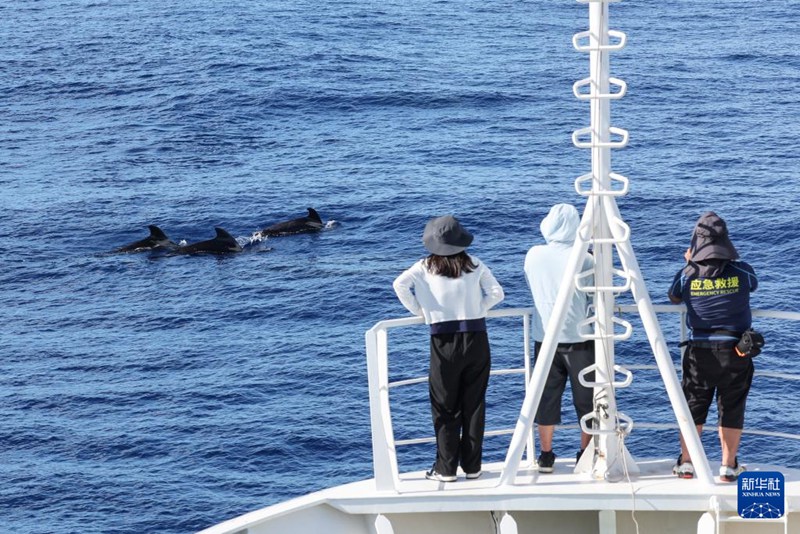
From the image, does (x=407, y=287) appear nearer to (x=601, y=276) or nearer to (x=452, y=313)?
(x=452, y=313)

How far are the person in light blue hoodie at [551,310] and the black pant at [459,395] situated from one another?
46 centimetres

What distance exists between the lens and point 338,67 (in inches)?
2511

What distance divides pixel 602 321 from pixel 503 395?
17.7m

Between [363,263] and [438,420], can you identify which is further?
[363,263]

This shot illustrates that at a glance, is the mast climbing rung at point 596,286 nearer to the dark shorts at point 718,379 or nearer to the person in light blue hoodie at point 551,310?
the person in light blue hoodie at point 551,310

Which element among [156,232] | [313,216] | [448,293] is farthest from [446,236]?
[156,232]

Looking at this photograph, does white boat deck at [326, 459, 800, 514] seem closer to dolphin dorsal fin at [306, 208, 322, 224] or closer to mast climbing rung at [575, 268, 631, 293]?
mast climbing rung at [575, 268, 631, 293]

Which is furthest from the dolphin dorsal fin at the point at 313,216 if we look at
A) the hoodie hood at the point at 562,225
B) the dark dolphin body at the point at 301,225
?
the hoodie hood at the point at 562,225

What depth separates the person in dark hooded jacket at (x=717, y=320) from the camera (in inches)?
388

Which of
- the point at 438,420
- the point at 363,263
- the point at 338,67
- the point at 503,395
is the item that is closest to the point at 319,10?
the point at 338,67

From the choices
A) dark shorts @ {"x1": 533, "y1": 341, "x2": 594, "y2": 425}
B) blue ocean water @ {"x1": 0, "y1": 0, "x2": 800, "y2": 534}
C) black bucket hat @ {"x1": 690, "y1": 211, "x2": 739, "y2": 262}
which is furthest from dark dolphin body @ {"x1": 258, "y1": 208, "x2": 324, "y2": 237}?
black bucket hat @ {"x1": 690, "y1": 211, "x2": 739, "y2": 262}

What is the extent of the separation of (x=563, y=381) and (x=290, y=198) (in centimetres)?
3436

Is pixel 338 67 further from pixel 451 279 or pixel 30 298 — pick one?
pixel 451 279

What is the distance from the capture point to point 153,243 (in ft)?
133
